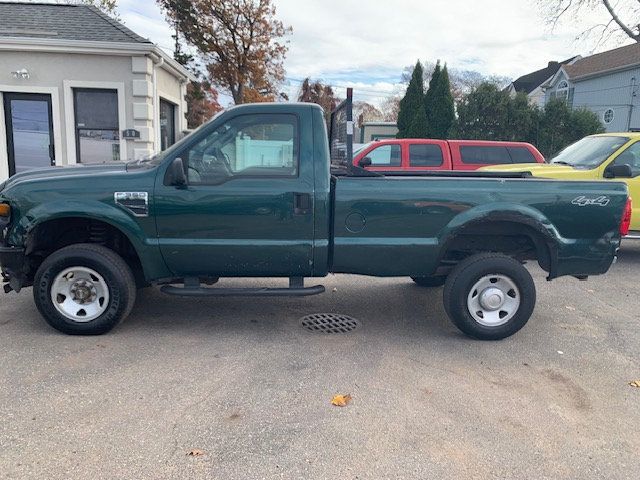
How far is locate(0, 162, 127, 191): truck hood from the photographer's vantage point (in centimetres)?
454

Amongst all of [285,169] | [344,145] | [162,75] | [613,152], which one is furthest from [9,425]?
[162,75]

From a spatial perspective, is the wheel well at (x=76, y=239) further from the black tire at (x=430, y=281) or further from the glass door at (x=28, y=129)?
the glass door at (x=28, y=129)

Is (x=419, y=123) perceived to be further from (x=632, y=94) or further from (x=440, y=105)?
(x=632, y=94)

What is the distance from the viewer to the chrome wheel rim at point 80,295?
4.54 meters

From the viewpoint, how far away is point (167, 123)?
49.2ft

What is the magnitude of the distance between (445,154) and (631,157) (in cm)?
336

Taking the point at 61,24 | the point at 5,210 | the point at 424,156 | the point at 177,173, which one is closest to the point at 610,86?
the point at 424,156

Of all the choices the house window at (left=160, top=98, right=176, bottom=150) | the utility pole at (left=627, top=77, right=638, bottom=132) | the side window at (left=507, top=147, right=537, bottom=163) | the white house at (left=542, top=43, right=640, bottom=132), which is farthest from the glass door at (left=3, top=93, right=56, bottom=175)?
the utility pole at (left=627, top=77, right=638, bottom=132)

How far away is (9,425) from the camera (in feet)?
10.4

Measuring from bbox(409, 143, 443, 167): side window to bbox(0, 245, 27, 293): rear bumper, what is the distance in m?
7.56

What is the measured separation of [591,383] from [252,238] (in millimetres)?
2954

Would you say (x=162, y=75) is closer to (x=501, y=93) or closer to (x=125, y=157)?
(x=125, y=157)

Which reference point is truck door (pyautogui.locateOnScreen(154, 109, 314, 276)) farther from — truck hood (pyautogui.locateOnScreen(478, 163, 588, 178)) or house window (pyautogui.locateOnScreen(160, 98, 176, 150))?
house window (pyautogui.locateOnScreen(160, 98, 176, 150))

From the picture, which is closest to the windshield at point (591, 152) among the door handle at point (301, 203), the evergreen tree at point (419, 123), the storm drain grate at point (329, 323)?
the storm drain grate at point (329, 323)
